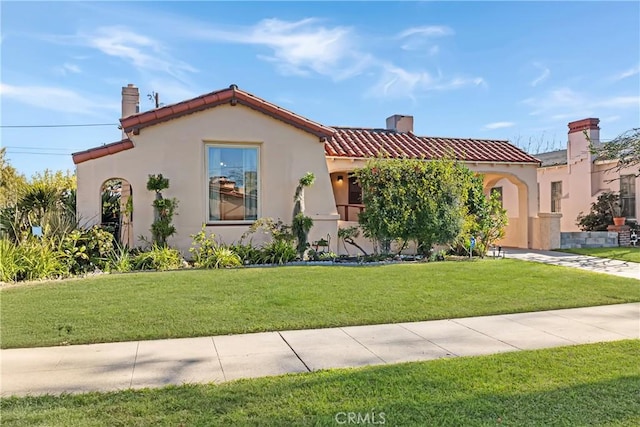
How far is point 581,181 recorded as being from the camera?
2155cm

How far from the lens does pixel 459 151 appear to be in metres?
17.4

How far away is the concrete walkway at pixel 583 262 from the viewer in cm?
1189

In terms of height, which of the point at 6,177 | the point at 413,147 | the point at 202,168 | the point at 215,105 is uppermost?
the point at 215,105

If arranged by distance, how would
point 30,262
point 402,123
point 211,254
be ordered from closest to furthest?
point 30,262 → point 211,254 → point 402,123

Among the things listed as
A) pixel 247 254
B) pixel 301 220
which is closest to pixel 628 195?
pixel 301 220

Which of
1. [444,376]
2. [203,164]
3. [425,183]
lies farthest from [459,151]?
[444,376]

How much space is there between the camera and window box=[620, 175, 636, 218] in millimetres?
19734

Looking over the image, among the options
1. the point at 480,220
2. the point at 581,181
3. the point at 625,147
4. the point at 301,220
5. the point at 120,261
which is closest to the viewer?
the point at 625,147

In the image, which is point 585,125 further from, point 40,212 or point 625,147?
point 40,212

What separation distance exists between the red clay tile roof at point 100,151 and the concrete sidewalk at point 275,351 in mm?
7856

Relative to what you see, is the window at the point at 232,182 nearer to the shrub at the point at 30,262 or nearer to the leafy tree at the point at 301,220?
the leafy tree at the point at 301,220

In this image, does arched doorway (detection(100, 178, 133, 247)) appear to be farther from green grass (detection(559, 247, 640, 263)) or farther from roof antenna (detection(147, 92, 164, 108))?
green grass (detection(559, 247, 640, 263))

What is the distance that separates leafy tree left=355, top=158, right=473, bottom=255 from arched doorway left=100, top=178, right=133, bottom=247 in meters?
6.73

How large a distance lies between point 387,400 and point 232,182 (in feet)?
33.8
